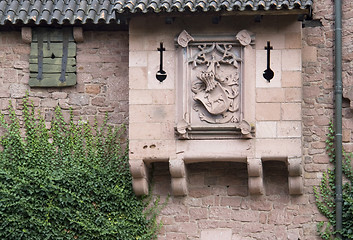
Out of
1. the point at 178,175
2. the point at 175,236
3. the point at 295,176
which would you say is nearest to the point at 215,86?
the point at 178,175

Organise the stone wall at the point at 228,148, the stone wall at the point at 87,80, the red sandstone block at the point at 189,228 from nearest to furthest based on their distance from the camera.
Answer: the stone wall at the point at 228,148 < the red sandstone block at the point at 189,228 < the stone wall at the point at 87,80

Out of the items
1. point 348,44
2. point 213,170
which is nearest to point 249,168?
point 213,170

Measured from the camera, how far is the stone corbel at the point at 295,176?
538 inches

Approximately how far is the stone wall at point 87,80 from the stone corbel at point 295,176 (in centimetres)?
250

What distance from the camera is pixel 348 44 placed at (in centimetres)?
1438

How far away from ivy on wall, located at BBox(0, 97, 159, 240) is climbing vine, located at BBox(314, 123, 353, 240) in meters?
2.30

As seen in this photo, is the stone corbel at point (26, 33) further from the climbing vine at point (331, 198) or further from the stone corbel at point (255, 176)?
the climbing vine at point (331, 198)

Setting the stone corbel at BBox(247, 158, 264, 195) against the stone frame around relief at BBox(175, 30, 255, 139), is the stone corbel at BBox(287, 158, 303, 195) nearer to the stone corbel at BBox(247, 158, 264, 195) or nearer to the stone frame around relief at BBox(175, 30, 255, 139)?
the stone corbel at BBox(247, 158, 264, 195)

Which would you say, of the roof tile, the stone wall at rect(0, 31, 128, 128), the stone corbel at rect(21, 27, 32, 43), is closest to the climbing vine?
the roof tile

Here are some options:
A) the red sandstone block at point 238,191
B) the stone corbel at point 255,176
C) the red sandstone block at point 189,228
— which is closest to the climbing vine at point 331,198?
the stone corbel at point 255,176

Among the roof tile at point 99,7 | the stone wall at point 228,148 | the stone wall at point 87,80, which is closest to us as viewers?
the roof tile at point 99,7

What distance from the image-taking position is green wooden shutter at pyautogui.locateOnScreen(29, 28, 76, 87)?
1468 centimetres

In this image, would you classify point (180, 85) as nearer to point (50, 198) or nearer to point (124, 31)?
point (124, 31)

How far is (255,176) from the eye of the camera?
45.6 feet
